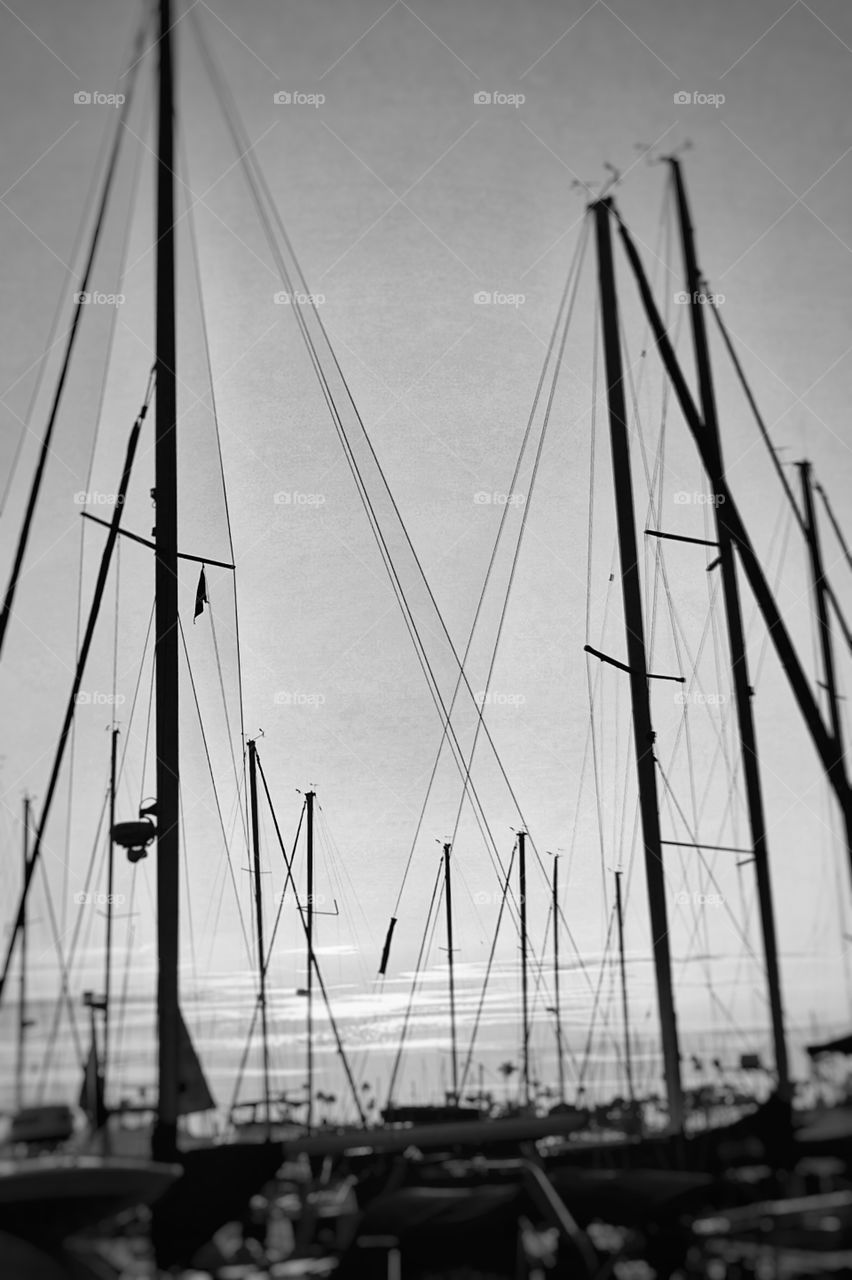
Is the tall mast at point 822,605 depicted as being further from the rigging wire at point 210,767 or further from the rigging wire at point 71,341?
the rigging wire at point 71,341

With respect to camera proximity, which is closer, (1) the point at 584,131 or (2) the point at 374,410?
(1) the point at 584,131

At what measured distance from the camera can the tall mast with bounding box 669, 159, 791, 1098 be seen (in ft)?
26.3

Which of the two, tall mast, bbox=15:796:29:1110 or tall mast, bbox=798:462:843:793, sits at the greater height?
tall mast, bbox=798:462:843:793

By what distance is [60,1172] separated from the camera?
4.55 meters

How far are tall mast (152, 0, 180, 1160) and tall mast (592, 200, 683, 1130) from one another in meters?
3.49

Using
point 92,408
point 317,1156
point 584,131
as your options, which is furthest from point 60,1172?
point 584,131

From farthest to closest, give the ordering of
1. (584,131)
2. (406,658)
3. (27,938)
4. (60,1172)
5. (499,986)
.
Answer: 1. (499,986)
2. (406,658)
3. (584,131)
4. (27,938)
5. (60,1172)

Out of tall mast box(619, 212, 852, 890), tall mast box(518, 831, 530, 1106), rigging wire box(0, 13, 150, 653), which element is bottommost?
tall mast box(518, 831, 530, 1106)

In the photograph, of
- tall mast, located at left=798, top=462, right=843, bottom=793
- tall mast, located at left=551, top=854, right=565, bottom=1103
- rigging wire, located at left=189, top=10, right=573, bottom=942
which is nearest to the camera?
rigging wire, located at left=189, top=10, right=573, bottom=942

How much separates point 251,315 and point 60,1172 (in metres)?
8.21

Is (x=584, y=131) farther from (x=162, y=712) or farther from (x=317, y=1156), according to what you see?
(x=317, y=1156)

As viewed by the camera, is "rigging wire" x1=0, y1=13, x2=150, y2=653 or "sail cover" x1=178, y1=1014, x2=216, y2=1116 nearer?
"sail cover" x1=178, y1=1014, x2=216, y2=1116

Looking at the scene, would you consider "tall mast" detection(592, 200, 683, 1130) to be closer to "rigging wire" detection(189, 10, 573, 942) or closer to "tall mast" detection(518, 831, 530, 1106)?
"rigging wire" detection(189, 10, 573, 942)

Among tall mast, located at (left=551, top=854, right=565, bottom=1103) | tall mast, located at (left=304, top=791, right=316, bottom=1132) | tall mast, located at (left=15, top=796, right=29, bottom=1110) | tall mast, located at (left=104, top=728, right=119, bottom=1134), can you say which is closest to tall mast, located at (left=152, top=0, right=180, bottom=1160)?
tall mast, located at (left=15, top=796, right=29, bottom=1110)
